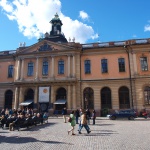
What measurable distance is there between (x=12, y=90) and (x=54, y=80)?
29.4ft

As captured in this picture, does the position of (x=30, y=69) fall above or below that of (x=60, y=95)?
above

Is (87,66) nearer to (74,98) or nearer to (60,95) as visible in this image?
(74,98)

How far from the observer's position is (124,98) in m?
31.6

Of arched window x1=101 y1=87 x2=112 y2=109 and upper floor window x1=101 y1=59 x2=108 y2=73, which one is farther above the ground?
upper floor window x1=101 y1=59 x2=108 y2=73

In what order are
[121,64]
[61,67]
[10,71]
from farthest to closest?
[10,71], [61,67], [121,64]

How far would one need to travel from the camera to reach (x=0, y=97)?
36.2 m

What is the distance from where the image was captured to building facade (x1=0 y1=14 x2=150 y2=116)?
31578 millimetres

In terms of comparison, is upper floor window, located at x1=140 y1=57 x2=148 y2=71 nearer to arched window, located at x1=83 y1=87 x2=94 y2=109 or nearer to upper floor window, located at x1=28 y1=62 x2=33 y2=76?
arched window, located at x1=83 y1=87 x2=94 y2=109

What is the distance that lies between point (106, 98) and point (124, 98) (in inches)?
118

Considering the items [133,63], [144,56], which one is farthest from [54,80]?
[144,56]

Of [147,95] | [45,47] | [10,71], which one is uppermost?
[45,47]

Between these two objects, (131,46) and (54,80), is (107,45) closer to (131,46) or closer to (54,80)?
(131,46)

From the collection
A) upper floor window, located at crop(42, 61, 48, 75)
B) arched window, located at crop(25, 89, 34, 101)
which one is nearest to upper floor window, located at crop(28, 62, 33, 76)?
upper floor window, located at crop(42, 61, 48, 75)

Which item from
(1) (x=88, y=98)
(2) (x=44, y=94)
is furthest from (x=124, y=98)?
(2) (x=44, y=94)
